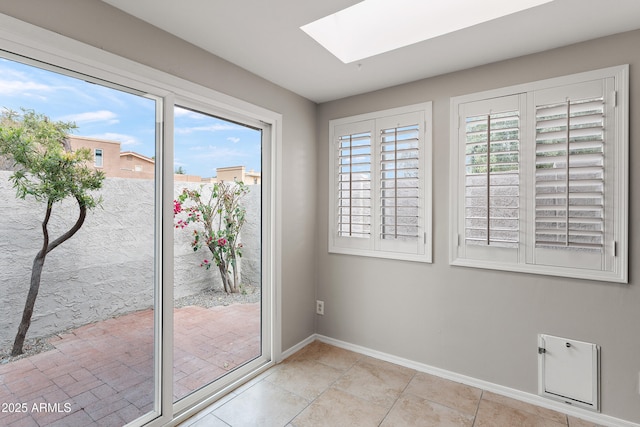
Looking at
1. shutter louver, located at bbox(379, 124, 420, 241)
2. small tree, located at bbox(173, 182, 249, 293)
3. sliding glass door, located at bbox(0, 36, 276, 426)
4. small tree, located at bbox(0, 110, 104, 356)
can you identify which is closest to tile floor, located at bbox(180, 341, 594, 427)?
sliding glass door, located at bbox(0, 36, 276, 426)

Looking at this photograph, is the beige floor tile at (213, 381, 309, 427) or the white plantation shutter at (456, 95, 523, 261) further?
the white plantation shutter at (456, 95, 523, 261)

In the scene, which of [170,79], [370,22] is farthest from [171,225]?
[370,22]

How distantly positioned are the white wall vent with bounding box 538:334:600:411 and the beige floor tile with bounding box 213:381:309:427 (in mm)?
1602

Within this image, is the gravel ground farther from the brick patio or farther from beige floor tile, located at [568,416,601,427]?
beige floor tile, located at [568,416,601,427]

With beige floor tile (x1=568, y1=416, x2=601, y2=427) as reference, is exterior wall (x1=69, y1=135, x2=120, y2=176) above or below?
above

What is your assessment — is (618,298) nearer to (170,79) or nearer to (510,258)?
(510,258)

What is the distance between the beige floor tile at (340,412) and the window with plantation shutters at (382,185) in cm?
113

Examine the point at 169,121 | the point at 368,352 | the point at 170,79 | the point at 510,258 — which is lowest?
the point at 368,352

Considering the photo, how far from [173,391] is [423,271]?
77.4 inches

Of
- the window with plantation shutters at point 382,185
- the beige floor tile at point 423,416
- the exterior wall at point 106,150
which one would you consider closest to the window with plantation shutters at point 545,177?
the window with plantation shutters at point 382,185

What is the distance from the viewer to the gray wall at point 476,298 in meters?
1.92

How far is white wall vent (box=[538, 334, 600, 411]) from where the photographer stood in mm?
1982

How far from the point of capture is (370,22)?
215 centimetres

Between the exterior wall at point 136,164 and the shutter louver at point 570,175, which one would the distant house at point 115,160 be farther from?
the shutter louver at point 570,175
